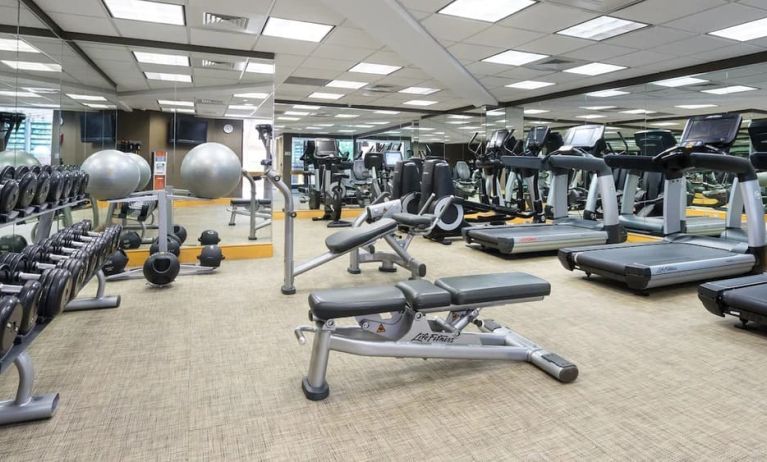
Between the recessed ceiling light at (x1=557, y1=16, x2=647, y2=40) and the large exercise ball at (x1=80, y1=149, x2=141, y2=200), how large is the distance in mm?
4857

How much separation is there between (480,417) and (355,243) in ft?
4.25

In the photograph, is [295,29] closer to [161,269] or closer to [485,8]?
[485,8]

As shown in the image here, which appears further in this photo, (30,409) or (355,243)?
(355,243)

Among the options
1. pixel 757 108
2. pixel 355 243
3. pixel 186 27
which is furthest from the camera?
pixel 757 108

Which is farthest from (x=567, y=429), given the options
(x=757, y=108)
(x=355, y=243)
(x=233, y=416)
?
(x=757, y=108)

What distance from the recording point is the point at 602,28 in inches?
206

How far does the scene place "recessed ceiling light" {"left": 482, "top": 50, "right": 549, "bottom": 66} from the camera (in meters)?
6.27

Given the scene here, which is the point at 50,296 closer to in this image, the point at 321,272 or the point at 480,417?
the point at 480,417

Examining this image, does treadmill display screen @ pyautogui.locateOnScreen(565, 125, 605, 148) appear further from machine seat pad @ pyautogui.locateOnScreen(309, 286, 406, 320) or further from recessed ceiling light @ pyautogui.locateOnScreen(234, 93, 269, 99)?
machine seat pad @ pyautogui.locateOnScreen(309, 286, 406, 320)

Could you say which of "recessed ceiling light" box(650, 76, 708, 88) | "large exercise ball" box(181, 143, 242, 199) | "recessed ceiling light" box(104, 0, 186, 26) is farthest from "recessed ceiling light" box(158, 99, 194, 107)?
"recessed ceiling light" box(650, 76, 708, 88)

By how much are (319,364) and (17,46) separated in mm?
3968

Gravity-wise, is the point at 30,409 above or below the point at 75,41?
below

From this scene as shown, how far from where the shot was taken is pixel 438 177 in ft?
18.5

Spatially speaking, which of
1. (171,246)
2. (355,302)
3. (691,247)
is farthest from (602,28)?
(171,246)
